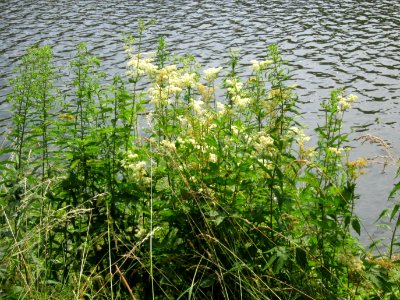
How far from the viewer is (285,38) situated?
21906 mm

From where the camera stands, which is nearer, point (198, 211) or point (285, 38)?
point (198, 211)

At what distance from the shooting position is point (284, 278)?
4766 millimetres

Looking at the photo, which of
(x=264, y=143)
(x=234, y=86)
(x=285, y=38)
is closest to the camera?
(x=264, y=143)

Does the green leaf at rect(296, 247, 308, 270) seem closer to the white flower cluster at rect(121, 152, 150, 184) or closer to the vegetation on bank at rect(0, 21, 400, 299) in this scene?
the vegetation on bank at rect(0, 21, 400, 299)

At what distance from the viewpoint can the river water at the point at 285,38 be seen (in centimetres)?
1474

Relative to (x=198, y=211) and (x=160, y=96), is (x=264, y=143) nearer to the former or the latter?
(x=198, y=211)

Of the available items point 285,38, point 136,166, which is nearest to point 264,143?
point 136,166

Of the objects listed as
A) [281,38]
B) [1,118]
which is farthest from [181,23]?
[1,118]

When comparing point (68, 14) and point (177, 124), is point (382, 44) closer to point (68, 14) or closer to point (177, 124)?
point (68, 14)

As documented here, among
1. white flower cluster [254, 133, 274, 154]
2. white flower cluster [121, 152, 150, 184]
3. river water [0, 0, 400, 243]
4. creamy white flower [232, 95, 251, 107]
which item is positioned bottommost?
river water [0, 0, 400, 243]

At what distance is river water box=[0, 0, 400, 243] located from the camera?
14742mm

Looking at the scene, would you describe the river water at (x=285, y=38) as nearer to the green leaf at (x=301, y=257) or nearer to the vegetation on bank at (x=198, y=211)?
the vegetation on bank at (x=198, y=211)

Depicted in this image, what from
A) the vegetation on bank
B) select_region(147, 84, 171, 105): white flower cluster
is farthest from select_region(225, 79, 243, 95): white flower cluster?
select_region(147, 84, 171, 105): white flower cluster

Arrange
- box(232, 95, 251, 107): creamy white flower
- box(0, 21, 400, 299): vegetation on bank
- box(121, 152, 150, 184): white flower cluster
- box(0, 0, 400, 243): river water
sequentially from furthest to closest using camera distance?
box(0, 0, 400, 243): river water < box(232, 95, 251, 107): creamy white flower < box(121, 152, 150, 184): white flower cluster < box(0, 21, 400, 299): vegetation on bank
